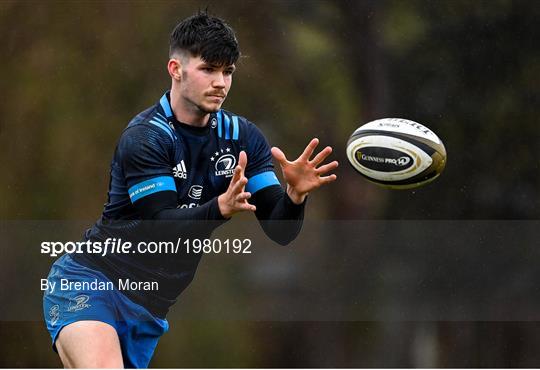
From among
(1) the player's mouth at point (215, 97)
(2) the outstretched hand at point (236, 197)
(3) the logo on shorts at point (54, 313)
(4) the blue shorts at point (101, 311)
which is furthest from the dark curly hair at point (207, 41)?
(3) the logo on shorts at point (54, 313)

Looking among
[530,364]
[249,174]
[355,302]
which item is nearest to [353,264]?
[355,302]

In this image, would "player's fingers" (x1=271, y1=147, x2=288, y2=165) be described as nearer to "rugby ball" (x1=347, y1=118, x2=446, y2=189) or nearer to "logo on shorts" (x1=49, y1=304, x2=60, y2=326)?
"rugby ball" (x1=347, y1=118, x2=446, y2=189)

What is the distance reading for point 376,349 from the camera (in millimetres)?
11117

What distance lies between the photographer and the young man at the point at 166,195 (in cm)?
507

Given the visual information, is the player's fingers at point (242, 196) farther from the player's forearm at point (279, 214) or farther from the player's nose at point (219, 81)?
the player's nose at point (219, 81)

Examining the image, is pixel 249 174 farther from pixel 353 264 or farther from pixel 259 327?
pixel 259 327

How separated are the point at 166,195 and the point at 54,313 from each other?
845mm

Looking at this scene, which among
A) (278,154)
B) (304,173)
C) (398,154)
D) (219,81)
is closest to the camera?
(278,154)

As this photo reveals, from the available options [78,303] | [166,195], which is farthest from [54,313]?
[166,195]

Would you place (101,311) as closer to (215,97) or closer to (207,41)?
(215,97)

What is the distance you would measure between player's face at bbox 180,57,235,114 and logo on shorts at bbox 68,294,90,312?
110cm

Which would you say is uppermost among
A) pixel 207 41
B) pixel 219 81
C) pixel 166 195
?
pixel 207 41

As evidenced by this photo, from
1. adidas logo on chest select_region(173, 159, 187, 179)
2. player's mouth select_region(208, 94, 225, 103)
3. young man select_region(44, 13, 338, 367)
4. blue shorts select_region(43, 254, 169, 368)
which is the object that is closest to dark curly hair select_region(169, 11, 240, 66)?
young man select_region(44, 13, 338, 367)

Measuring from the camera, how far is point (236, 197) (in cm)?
470
